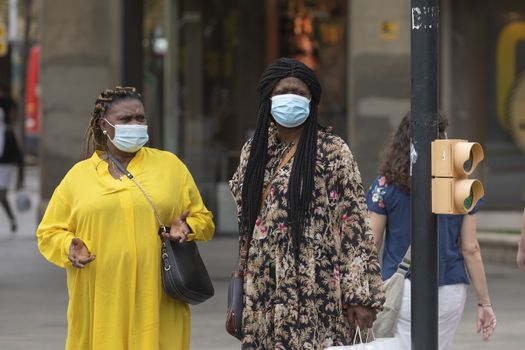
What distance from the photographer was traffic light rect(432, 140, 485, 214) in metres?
5.89

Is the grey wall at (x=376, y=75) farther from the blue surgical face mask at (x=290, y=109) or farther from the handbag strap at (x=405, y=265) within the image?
the blue surgical face mask at (x=290, y=109)

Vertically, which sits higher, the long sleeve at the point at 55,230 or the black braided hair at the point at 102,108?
the black braided hair at the point at 102,108

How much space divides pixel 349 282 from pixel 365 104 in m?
11.1

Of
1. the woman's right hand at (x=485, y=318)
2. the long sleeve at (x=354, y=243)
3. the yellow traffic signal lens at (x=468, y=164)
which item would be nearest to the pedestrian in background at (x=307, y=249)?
the long sleeve at (x=354, y=243)

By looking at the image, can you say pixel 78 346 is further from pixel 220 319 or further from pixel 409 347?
pixel 220 319

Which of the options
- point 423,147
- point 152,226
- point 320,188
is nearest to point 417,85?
point 423,147

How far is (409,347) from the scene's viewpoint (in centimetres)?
673

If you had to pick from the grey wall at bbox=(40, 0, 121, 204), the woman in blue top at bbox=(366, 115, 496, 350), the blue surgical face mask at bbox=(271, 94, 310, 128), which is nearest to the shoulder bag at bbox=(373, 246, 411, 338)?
the woman in blue top at bbox=(366, 115, 496, 350)

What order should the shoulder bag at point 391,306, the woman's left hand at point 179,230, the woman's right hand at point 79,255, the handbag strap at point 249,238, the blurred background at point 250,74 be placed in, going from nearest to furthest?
the handbag strap at point 249,238 < the woman's right hand at point 79,255 < the woman's left hand at point 179,230 < the shoulder bag at point 391,306 < the blurred background at point 250,74

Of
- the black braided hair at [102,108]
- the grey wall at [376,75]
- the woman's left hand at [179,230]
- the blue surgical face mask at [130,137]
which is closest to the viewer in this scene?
the woman's left hand at [179,230]

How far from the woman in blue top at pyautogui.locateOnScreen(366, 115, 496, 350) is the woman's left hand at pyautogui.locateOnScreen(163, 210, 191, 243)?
48.0 inches

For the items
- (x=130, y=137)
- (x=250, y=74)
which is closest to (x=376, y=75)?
(x=250, y=74)

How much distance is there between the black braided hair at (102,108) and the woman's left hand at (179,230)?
58 cm

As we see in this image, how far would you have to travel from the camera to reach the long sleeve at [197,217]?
6.11 meters
